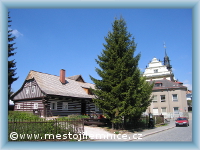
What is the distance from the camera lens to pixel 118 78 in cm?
1534

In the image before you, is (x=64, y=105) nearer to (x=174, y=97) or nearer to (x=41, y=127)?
(x=41, y=127)

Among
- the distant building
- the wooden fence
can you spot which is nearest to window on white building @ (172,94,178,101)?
the distant building

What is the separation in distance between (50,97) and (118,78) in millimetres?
10754

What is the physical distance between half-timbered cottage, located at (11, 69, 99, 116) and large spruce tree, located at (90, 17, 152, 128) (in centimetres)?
909

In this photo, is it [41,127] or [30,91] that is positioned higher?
[30,91]

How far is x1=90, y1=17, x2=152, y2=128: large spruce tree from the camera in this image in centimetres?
1502

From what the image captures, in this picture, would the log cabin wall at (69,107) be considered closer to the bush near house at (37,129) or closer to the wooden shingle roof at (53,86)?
the wooden shingle roof at (53,86)

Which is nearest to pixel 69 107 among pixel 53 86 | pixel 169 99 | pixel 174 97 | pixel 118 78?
pixel 53 86

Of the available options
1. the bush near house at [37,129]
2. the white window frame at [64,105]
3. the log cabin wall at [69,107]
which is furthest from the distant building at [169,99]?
the bush near house at [37,129]

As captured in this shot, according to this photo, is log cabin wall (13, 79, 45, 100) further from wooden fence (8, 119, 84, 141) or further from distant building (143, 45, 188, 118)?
distant building (143, 45, 188, 118)

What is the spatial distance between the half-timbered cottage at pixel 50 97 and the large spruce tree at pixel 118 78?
9.09 meters

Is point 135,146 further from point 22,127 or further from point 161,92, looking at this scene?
point 161,92
